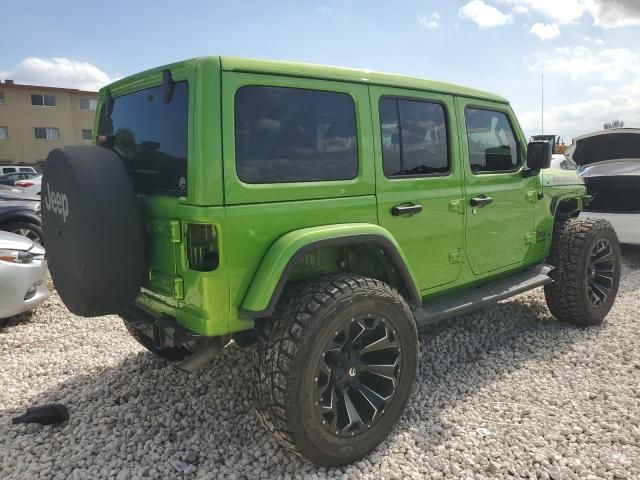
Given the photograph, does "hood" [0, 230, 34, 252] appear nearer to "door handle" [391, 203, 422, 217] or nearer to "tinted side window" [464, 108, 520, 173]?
"door handle" [391, 203, 422, 217]

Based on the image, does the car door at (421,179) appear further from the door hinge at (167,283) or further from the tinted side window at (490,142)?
the door hinge at (167,283)

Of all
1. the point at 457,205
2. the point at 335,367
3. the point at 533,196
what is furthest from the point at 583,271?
the point at 335,367

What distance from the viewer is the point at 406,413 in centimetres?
308

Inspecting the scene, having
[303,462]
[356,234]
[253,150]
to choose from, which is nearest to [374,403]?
[303,462]

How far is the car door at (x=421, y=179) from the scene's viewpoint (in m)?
2.92

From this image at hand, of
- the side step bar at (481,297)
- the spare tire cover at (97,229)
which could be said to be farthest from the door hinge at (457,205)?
the spare tire cover at (97,229)

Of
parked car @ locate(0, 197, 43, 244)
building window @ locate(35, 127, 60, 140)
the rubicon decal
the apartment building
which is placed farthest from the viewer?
building window @ locate(35, 127, 60, 140)

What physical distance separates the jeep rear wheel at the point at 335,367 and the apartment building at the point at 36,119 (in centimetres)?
3592

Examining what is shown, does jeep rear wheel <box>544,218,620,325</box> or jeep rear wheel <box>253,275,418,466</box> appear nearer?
jeep rear wheel <box>253,275,418,466</box>

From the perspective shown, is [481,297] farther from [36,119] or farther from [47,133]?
[47,133]

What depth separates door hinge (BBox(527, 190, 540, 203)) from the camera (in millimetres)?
4014

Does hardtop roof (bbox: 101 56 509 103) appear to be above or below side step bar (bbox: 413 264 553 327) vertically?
above

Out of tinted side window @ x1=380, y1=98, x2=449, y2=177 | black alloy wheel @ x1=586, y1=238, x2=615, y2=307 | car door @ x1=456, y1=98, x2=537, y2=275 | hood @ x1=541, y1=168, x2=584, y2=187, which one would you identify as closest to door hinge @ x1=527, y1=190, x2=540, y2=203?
car door @ x1=456, y1=98, x2=537, y2=275

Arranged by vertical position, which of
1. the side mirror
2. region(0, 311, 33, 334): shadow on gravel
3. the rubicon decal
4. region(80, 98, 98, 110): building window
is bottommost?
region(0, 311, 33, 334): shadow on gravel
